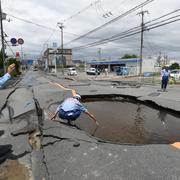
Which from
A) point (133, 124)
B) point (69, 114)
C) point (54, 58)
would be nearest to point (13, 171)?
point (69, 114)

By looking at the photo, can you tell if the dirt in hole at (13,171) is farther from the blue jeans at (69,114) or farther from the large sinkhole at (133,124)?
the blue jeans at (69,114)

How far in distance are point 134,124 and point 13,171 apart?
15.2 ft

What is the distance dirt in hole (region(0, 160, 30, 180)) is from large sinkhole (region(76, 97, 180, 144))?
2.53 m

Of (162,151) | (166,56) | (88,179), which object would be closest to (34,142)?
(88,179)

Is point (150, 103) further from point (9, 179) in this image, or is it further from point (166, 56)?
point (166, 56)

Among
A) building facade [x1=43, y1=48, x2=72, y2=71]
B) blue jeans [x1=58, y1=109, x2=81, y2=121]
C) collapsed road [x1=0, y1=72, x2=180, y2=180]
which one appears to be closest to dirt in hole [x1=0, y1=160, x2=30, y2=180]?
collapsed road [x1=0, y1=72, x2=180, y2=180]

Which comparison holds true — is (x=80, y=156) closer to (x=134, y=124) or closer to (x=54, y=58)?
(x=134, y=124)

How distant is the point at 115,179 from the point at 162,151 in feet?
4.57

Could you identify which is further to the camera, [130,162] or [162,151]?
[162,151]

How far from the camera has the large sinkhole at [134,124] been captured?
5768 mm

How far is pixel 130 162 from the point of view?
355 centimetres

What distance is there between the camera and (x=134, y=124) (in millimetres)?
7242

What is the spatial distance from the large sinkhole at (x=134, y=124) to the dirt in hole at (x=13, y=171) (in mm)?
2525

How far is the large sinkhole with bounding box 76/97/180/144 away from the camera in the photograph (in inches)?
227
